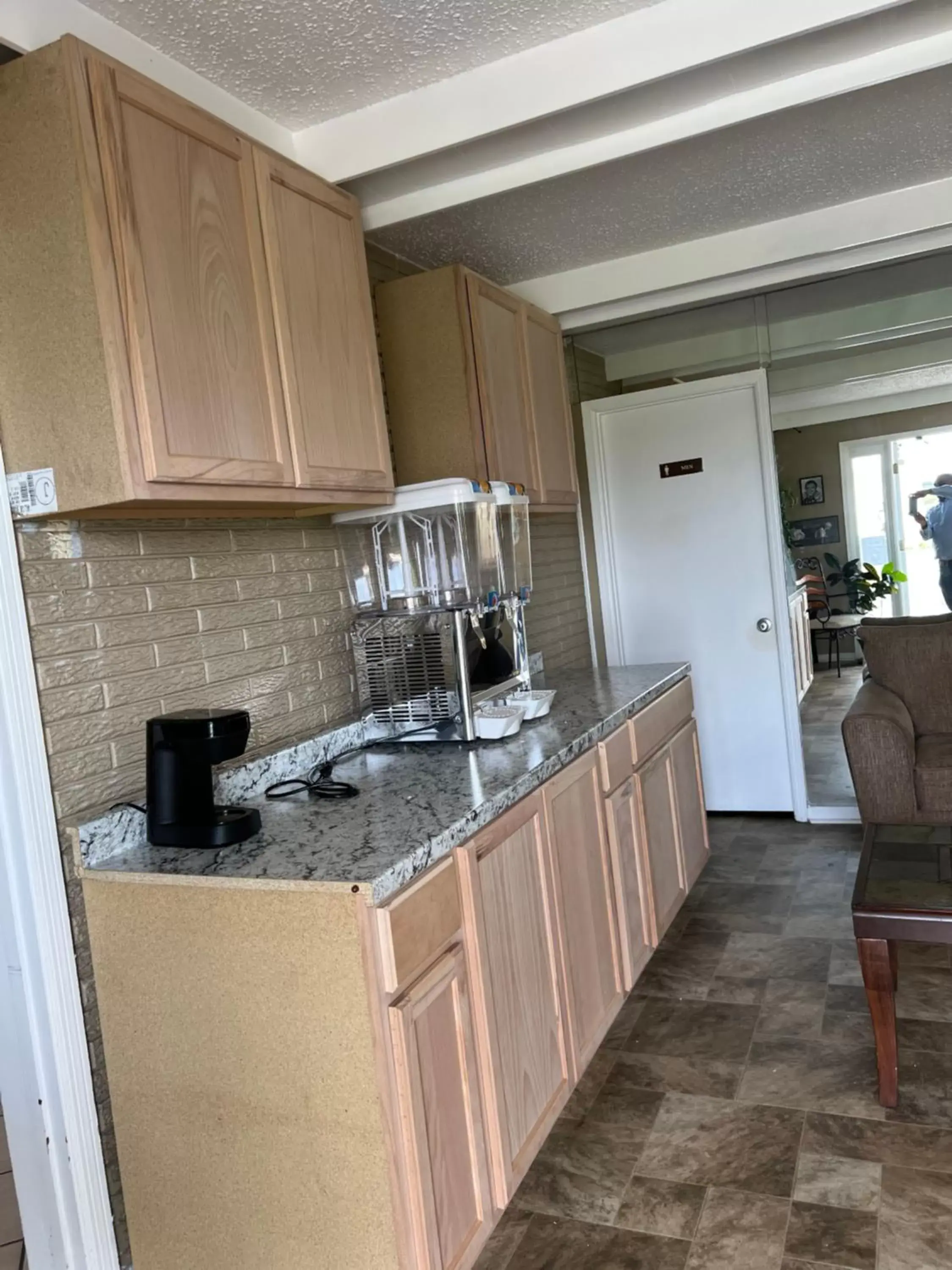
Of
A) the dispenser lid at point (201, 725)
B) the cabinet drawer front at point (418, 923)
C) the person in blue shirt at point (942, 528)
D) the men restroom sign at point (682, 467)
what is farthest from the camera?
the men restroom sign at point (682, 467)

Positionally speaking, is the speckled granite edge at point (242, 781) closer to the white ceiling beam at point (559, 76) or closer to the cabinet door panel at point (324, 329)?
the cabinet door panel at point (324, 329)

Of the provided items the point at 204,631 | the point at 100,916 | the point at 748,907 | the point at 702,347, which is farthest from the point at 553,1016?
the point at 702,347

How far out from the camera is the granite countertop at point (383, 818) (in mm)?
1564

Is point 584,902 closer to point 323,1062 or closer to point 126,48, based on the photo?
point 323,1062

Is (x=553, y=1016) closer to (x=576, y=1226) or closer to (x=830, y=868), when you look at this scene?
(x=576, y=1226)

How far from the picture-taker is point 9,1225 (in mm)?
2045

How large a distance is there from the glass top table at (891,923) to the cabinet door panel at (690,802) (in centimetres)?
100

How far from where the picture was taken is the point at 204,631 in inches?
82.7

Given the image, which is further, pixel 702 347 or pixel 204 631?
pixel 702 347

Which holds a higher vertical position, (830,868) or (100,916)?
(100,916)

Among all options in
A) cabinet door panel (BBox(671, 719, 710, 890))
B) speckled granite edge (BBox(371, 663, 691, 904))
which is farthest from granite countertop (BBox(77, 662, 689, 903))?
cabinet door panel (BBox(671, 719, 710, 890))

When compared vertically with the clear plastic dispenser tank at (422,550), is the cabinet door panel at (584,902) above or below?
below

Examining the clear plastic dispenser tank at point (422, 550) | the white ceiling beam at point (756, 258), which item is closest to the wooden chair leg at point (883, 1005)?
the clear plastic dispenser tank at point (422, 550)

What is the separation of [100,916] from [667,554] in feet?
11.1
